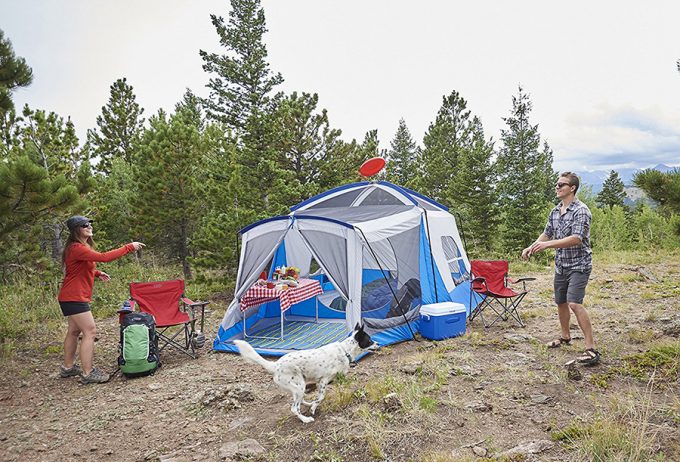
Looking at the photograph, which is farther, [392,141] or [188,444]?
[392,141]

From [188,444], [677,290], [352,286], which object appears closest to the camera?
[188,444]

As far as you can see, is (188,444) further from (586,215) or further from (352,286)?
(586,215)

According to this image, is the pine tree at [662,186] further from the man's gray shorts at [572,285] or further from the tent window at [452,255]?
the tent window at [452,255]

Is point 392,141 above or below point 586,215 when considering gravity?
above

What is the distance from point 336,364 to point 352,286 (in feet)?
5.37

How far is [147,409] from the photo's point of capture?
11.6 feet

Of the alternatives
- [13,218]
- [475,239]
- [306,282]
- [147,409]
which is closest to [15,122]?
[13,218]

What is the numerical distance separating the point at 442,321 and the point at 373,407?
211 centimetres

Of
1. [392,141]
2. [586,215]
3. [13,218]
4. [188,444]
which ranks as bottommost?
[188,444]

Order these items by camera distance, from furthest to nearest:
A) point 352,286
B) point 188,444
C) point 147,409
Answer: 1. point 352,286
2. point 147,409
3. point 188,444

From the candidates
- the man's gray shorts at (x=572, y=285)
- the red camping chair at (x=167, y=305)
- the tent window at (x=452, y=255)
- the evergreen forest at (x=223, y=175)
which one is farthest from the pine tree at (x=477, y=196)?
the red camping chair at (x=167, y=305)

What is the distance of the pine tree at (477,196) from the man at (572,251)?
12.8 meters

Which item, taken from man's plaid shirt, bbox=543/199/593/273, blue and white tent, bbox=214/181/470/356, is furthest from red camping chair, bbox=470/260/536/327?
man's plaid shirt, bbox=543/199/593/273

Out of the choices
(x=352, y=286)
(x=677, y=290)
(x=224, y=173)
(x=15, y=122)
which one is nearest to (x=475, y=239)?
(x=677, y=290)
